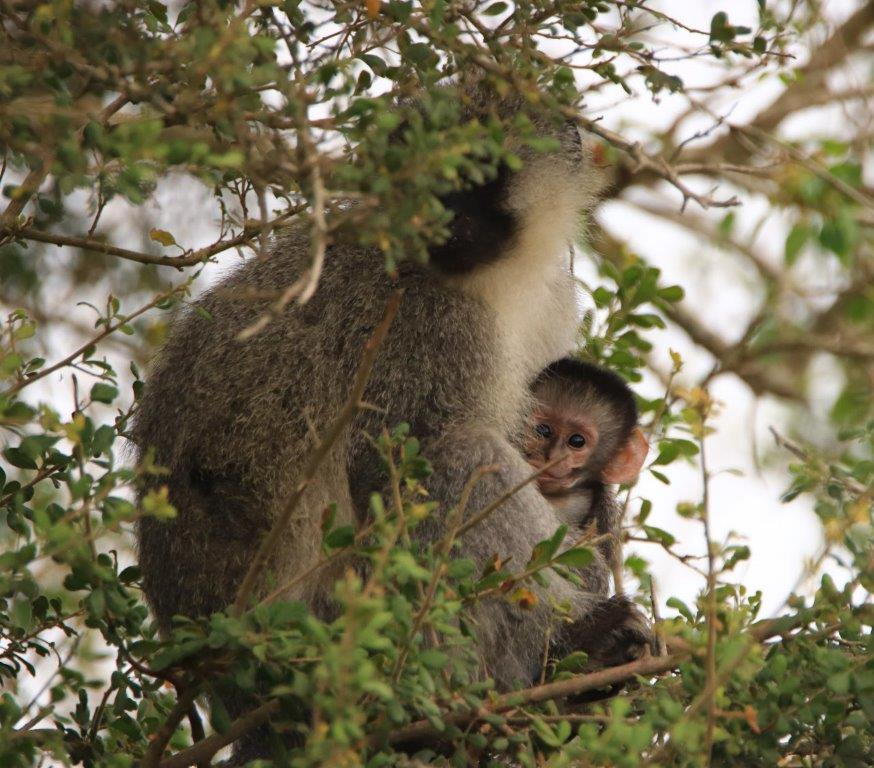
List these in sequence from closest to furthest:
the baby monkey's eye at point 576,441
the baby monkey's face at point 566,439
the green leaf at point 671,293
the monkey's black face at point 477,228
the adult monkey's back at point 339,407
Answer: the adult monkey's back at point 339,407 < the monkey's black face at point 477,228 < the green leaf at point 671,293 < the baby monkey's face at point 566,439 < the baby monkey's eye at point 576,441

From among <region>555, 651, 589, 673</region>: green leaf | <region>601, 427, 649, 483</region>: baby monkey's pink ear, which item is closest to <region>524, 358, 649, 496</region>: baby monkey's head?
<region>601, 427, 649, 483</region>: baby monkey's pink ear

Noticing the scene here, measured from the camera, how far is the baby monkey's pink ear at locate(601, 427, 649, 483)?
17.0ft

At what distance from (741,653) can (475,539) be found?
140cm

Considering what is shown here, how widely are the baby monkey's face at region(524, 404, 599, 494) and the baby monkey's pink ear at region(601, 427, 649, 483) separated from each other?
102 mm

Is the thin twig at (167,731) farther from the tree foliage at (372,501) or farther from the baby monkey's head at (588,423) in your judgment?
the baby monkey's head at (588,423)

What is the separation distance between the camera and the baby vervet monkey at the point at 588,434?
16.8 ft

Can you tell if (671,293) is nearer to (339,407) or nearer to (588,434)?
(588,434)

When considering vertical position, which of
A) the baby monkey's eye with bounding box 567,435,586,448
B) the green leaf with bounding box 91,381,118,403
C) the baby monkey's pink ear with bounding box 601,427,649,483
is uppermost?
the baby monkey's eye with bounding box 567,435,586,448

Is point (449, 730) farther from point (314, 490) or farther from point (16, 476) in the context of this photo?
point (16, 476)

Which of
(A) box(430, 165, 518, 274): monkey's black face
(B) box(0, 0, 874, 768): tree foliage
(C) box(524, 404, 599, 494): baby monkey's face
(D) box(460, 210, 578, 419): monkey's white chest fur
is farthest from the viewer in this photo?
(C) box(524, 404, 599, 494): baby monkey's face

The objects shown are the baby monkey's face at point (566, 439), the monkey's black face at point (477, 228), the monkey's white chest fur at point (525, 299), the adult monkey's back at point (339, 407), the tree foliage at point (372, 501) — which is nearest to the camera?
the tree foliage at point (372, 501)

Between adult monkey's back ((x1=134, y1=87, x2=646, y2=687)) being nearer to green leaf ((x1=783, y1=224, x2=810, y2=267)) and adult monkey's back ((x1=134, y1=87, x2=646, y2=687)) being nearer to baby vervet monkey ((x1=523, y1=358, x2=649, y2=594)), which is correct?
baby vervet monkey ((x1=523, y1=358, x2=649, y2=594))

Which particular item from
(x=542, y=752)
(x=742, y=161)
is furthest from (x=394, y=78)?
(x=742, y=161)

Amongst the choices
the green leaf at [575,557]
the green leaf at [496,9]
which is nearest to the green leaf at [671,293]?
the green leaf at [496,9]
